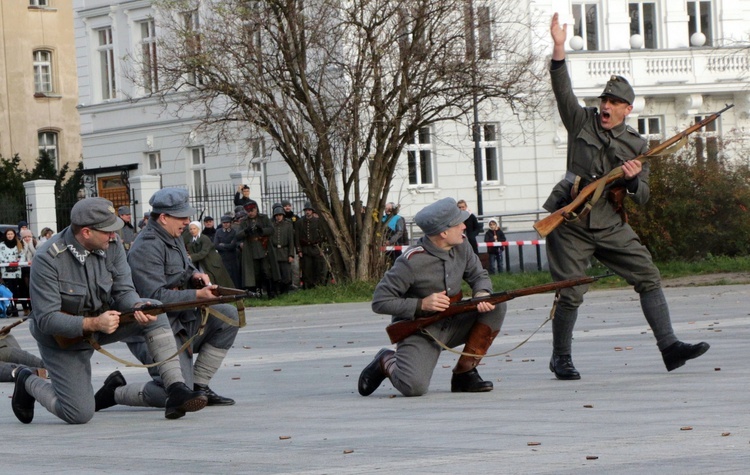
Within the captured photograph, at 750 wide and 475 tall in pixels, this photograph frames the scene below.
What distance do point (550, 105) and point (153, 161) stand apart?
12.7m

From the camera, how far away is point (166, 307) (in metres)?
9.74

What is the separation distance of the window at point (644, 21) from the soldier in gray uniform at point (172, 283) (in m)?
34.8

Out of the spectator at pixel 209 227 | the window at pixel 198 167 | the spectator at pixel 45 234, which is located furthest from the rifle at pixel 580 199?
the window at pixel 198 167

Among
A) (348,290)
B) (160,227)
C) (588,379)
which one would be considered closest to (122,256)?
(160,227)

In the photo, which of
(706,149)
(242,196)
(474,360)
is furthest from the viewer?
(242,196)

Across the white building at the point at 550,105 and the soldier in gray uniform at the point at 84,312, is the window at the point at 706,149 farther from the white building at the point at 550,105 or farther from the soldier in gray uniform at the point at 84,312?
the soldier in gray uniform at the point at 84,312

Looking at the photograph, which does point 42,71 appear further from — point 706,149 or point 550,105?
point 706,149

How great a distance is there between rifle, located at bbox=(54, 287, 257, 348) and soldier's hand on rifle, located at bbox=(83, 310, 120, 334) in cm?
10

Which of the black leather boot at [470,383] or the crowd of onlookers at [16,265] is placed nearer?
the black leather boot at [470,383]

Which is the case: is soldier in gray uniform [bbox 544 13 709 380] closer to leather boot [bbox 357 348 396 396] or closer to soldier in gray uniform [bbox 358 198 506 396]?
soldier in gray uniform [bbox 358 198 506 396]

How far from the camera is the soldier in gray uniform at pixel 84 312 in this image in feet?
32.1

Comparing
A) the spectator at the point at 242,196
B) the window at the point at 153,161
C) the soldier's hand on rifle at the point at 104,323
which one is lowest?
the soldier's hand on rifle at the point at 104,323

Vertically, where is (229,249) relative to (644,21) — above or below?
below

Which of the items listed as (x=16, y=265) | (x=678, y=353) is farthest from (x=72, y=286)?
(x=16, y=265)
